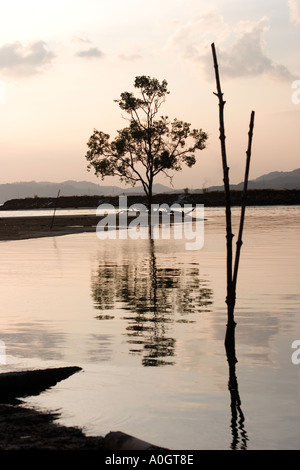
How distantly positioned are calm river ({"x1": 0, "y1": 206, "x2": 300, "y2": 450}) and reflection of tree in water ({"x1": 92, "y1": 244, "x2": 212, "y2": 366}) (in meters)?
0.03

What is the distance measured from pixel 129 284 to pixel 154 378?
37.2 feet

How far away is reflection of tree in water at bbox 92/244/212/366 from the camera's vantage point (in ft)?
42.1

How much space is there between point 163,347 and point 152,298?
6.06 m

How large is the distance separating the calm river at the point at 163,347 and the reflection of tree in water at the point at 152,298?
0.03m

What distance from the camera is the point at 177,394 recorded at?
9539 mm

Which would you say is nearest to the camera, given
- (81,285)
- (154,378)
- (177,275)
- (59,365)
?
(154,378)

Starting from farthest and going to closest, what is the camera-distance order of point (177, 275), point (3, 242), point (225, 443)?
point (3, 242)
point (177, 275)
point (225, 443)

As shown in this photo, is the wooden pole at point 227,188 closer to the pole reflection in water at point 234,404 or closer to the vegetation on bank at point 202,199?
the pole reflection in water at point 234,404

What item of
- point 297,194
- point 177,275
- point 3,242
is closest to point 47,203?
point 297,194

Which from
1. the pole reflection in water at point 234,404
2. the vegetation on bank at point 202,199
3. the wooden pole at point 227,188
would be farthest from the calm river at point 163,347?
the vegetation on bank at point 202,199

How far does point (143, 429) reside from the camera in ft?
26.9

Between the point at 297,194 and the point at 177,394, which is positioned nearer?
the point at 177,394

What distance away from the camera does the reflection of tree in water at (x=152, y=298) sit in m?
12.8
